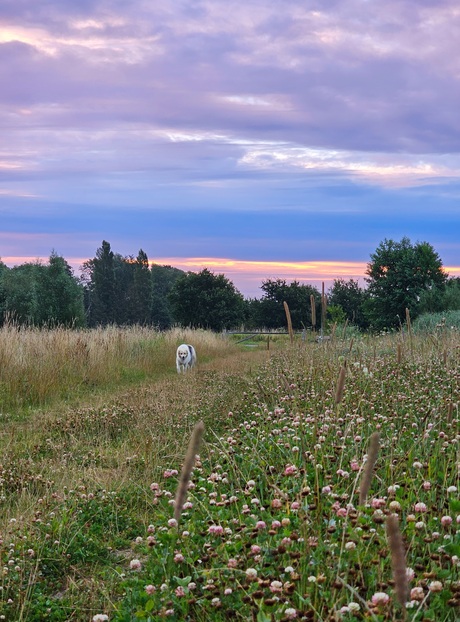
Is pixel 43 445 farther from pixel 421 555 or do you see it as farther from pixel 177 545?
pixel 421 555

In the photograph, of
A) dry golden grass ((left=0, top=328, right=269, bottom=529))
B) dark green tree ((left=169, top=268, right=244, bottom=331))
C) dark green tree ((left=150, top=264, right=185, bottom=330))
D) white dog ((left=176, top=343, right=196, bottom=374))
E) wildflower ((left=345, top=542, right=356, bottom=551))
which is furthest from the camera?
dark green tree ((left=150, top=264, right=185, bottom=330))

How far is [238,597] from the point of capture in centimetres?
276

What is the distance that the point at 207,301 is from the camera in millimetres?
52719

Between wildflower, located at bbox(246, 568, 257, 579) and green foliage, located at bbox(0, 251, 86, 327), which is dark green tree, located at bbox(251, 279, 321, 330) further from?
wildflower, located at bbox(246, 568, 257, 579)

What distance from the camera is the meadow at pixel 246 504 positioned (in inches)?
105

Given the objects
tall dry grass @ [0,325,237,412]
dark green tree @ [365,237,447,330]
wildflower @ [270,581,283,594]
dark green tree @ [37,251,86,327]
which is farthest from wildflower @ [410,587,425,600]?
dark green tree @ [37,251,86,327]

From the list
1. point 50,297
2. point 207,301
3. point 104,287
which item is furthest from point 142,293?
point 207,301

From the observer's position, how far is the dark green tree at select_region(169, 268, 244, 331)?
173 ft

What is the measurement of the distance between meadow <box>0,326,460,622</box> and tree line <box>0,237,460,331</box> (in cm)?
2009

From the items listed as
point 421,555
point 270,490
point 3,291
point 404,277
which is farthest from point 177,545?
point 3,291

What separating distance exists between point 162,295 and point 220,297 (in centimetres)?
3280

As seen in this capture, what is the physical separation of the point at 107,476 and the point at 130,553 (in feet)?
5.37

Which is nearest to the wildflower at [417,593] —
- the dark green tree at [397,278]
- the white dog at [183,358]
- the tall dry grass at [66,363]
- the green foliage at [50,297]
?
the tall dry grass at [66,363]

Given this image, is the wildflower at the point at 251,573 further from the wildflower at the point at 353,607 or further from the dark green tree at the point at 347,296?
the dark green tree at the point at 347,296
